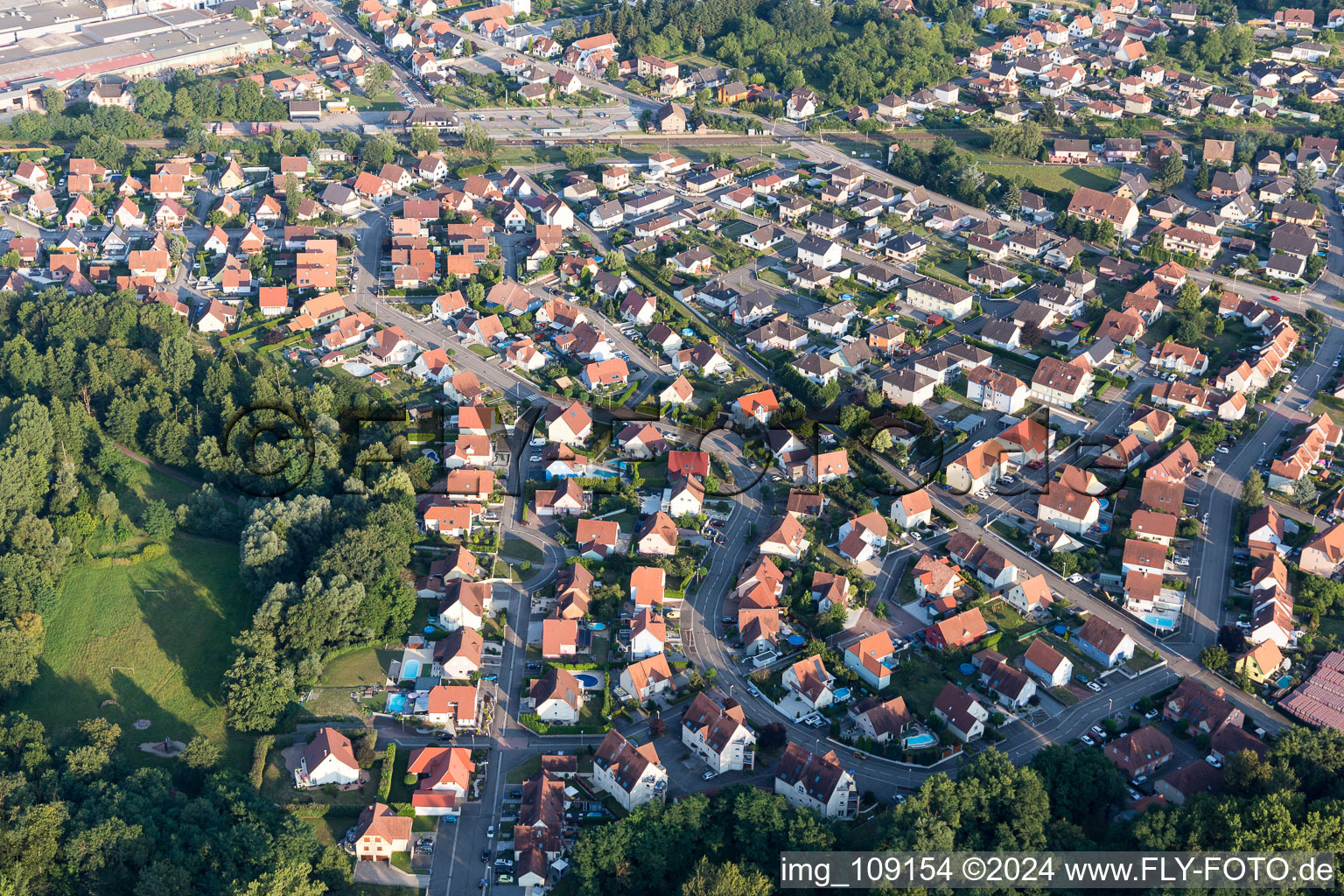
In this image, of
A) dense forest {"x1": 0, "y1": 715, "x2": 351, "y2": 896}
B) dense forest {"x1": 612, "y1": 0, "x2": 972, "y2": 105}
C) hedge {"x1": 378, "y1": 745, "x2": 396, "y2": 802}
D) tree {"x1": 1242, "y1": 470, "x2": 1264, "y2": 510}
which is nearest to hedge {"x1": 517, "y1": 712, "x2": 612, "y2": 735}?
hedge {"x1": 378, "y1": 745, "x2": 396, "y2": 802}

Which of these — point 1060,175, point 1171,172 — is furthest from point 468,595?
point 1171,172

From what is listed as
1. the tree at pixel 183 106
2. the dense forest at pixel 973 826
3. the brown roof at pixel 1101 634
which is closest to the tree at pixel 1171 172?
Result: the brown roof at pixel 1101 634

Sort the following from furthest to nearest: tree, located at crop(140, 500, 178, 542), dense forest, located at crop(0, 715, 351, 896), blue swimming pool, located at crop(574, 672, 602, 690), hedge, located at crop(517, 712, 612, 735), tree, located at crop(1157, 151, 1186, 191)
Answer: tree, located at crop(1157, 151, 1186, 191) < tree, located at crop(140, 500, 178, 542) < blue swimming pool, located at crop(574, 672, 602, 690) < hedge, located at crop(517, 712, 612, 735) < dense forest, located at crop(0, 715, 351, 896)

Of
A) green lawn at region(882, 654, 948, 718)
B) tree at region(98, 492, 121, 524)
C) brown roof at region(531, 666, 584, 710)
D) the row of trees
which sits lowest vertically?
green lawn at region(882, 654, 948, 718)

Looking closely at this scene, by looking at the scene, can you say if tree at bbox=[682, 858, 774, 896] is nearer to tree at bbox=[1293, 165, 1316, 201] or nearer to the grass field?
the grass field

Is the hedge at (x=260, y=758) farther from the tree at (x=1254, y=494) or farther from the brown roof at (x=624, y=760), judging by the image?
the tree at (x=1254, y=494)

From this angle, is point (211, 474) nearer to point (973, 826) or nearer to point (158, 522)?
point (158, 522)

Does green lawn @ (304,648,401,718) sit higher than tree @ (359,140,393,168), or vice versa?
tree @ (359,140,393,168)
